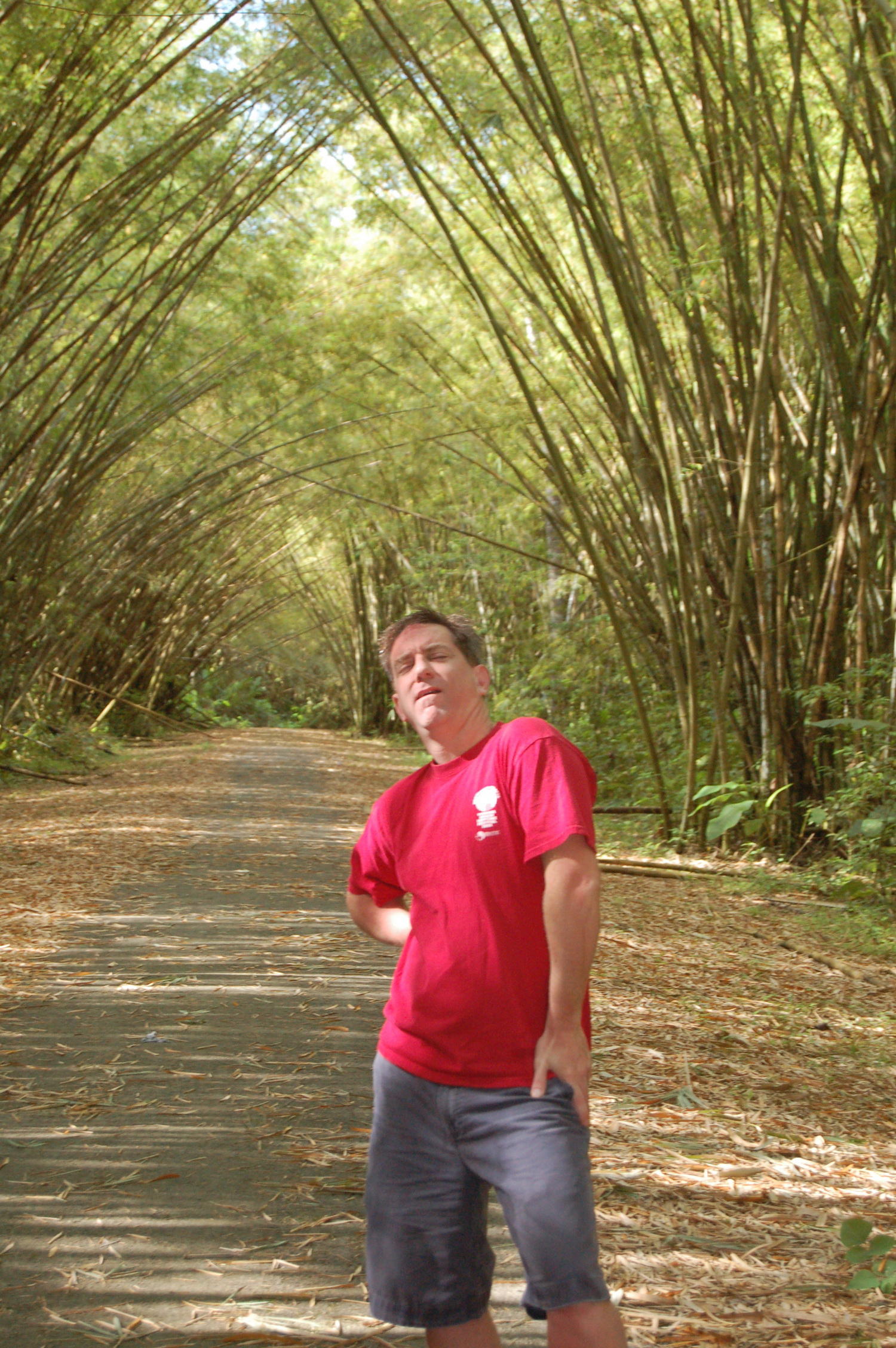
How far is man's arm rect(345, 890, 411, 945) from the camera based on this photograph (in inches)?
54.3

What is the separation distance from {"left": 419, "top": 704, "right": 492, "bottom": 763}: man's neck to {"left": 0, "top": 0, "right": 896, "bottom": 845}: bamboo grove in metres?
2.55

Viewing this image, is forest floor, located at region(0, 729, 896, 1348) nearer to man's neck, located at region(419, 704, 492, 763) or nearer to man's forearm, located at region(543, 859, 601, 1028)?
man's forearm, located at region(543, 859, 601, 1028)

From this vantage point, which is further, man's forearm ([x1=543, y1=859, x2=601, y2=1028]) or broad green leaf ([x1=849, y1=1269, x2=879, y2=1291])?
broad green leaf ([x1=849, y1=1269, x2=879, y2=1291])

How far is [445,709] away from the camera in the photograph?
1.36m

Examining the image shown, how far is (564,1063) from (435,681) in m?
Result: 0.46

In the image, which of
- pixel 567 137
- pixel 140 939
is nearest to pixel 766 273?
pixel 567 137

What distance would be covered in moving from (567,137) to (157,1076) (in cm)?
322

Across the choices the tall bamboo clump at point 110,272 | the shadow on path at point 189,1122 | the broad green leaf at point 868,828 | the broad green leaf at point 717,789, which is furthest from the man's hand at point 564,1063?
the tall bamboo clump at point 110,272

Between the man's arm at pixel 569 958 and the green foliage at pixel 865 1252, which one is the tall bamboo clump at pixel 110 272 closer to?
the man's arm at pixel 569 958

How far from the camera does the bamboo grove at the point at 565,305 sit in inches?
164

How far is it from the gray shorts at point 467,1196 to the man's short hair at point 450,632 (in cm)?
50

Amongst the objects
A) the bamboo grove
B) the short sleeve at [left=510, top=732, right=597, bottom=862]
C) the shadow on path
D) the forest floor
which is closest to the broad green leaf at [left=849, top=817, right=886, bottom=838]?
the bamboo grove

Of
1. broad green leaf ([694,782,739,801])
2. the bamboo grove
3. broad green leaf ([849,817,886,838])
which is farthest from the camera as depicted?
broad green leaf ([694,782,739,801])

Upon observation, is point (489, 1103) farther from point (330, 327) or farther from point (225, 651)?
point (225, 651)
